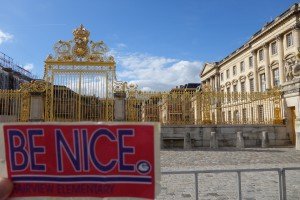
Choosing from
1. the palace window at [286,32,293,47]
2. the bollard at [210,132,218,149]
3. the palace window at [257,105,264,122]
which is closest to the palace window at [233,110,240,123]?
the palace window at [257,105,264,122]

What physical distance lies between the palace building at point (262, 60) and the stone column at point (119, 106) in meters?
6.84

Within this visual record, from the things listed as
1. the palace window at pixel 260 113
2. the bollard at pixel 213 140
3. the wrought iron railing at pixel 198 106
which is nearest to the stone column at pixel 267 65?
the palace window at pixel 260 113

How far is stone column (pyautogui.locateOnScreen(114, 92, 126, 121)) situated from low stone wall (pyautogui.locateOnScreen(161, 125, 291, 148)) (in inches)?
97.2

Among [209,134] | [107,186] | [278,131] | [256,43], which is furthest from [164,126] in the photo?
[256,43]

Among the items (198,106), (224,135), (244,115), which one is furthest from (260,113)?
(198,106)

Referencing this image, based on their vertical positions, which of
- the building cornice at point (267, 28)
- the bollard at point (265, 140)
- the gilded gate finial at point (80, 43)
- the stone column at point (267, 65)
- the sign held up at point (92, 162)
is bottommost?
the bollard at point (265, 140)

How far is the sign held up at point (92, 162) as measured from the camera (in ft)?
8.80

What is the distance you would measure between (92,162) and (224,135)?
56.3 ft

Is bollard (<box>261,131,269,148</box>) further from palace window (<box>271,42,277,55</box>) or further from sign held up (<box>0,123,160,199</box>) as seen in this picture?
palace window (<box>271,42,277,55</box>)

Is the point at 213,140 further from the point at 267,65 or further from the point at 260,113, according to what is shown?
the point at 267,65

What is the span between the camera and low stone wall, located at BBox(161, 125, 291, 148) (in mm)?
18672

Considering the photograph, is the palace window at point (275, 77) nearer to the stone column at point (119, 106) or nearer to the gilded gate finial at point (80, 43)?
the stone column at point (119, 106)

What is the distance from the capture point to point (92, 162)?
2.70 m

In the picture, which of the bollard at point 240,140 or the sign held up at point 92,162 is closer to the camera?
the sign held up at point 92,162
